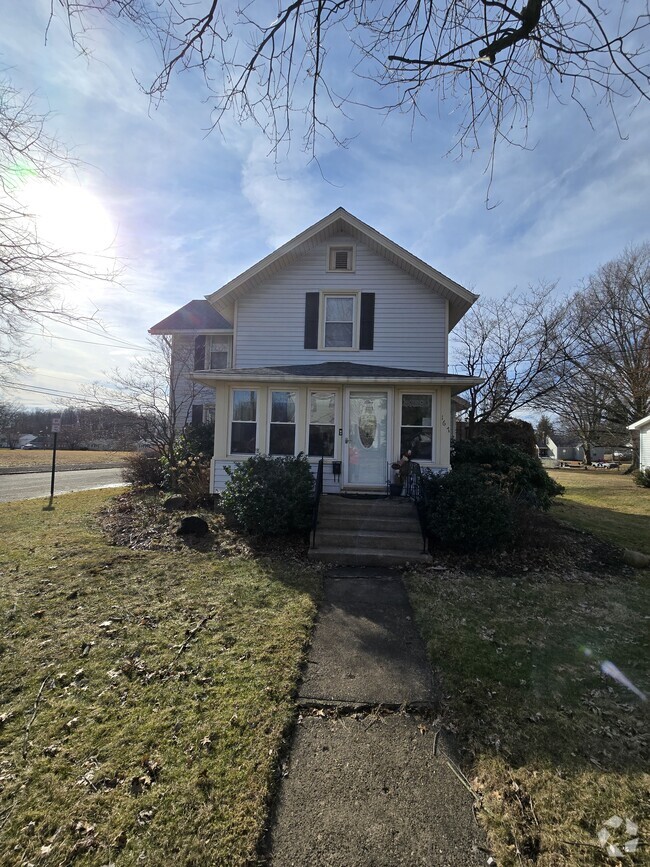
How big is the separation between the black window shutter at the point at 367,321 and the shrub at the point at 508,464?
359cm

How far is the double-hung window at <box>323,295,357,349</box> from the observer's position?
1040 centimetres

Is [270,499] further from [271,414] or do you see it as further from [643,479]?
[643,479]

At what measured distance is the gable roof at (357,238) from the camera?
388 inches

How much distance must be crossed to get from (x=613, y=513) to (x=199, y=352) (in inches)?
632

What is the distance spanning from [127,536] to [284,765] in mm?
6323

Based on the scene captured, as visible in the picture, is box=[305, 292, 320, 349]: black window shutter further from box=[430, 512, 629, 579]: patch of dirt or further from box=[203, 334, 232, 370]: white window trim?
box=[203, 334, 232, 370]: white window trim

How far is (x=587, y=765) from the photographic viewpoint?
7.95ft

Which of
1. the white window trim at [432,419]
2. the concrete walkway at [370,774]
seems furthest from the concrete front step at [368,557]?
the white window trim at [432,419]

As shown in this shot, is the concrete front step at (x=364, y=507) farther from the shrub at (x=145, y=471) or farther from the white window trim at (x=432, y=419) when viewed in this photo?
the shrub at (x=145, y=471)

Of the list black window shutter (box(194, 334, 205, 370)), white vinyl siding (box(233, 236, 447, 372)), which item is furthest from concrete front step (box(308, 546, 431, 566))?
black window shutter (box(194, 334, 205, 370))

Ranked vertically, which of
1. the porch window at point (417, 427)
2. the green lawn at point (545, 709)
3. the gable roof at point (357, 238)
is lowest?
the green lawn at point (545, 709)

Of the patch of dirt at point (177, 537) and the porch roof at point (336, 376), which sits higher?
the porch roof at point (336, 376)

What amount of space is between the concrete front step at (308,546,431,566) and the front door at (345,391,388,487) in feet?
9.70

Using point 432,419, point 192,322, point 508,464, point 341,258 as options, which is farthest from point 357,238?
point 192,322
